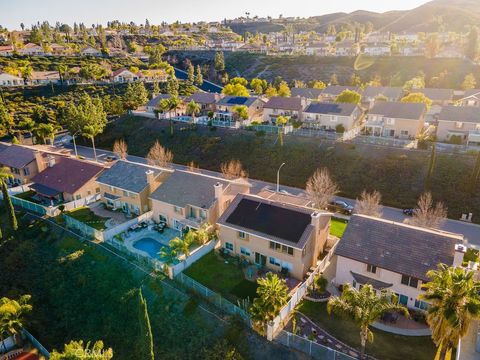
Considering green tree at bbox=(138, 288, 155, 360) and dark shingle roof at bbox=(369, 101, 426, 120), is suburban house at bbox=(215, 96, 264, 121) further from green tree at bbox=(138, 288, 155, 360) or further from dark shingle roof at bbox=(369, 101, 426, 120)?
green tree at bbox=(138, 288, 155, 360)

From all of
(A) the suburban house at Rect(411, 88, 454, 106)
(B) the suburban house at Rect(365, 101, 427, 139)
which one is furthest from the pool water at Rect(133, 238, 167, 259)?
(A) the suburban house at Rect(411, 88, 454, 106)

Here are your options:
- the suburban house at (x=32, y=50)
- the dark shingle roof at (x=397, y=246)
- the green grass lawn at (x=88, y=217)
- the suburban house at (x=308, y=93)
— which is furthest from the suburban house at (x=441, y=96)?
the suburban house at (x=32, y=50)

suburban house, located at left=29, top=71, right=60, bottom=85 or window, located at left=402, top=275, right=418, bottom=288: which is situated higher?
suburban house, located at left=29, top=71, right=60, bottom=85

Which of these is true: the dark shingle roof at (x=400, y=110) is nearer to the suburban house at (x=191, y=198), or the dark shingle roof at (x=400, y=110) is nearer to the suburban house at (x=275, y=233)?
the suburban house at (x=275, y=233)

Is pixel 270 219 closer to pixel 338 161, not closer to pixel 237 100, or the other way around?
pixel 338 161

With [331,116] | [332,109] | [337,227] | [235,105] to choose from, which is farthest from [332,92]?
[337,227]

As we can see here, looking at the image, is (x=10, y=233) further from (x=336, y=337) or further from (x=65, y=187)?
(x=336, y=337)

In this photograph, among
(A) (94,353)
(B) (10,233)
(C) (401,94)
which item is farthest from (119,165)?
(C) (401,94)

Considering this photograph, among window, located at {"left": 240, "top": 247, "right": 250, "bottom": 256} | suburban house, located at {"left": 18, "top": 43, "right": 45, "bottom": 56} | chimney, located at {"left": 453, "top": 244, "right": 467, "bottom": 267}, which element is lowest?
window, located at {"left": 240, "top": 247, "right": 250, "bottom": 256}
